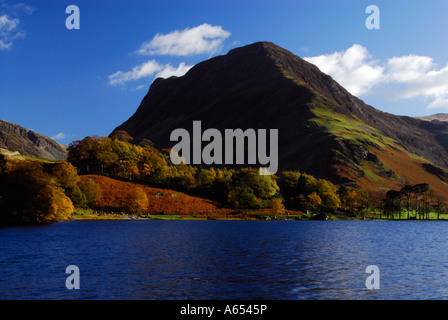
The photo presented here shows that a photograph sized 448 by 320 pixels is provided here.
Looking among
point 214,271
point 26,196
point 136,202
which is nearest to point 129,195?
point 136,202

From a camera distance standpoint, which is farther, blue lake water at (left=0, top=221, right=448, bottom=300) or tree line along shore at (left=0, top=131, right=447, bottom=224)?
tree line along shore at (left=0, top=131, right=447, bottom=224)

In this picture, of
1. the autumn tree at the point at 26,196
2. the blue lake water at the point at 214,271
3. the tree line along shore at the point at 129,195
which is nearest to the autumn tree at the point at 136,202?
the tree line along shore at the point at 129,195

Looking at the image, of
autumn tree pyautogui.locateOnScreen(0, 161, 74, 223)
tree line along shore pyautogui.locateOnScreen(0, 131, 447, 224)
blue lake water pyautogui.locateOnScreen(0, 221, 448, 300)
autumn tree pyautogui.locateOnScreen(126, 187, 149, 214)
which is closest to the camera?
blue lake water pyautogui.locateOnScreen(0, 221, 448, 300)

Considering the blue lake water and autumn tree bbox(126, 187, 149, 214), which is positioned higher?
autumn tree bbox(126, 187, 149, 214)

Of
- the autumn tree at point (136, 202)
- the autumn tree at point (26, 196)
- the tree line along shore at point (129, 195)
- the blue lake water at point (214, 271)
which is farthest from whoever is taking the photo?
the autumn tree at point (136, 202)

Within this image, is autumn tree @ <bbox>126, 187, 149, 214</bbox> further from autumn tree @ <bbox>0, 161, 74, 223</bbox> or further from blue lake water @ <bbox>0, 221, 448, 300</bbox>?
blue lake water @ <bbox>0, 221, 448, 300</bbox>

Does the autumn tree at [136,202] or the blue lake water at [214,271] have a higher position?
the autumn tree at [136,202]

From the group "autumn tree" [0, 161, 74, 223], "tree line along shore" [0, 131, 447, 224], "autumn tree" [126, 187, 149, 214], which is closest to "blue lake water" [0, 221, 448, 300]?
"autumn tree" [0, 161, 74, 223]

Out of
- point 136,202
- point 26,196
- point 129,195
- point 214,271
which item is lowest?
point 214,271

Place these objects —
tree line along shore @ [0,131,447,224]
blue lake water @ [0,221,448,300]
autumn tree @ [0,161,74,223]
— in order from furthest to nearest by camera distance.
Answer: tree line along shore @ [0,131,447,224]
autumn tree @ [0,161,74,223]
blue lake water @ [0,221,448,300]

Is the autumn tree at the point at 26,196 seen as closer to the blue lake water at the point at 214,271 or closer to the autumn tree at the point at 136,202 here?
the blue lake water at the point at 214,271

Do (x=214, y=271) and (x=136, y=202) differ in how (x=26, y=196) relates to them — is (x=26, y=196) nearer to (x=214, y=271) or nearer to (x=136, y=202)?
(x=136, y=202)
